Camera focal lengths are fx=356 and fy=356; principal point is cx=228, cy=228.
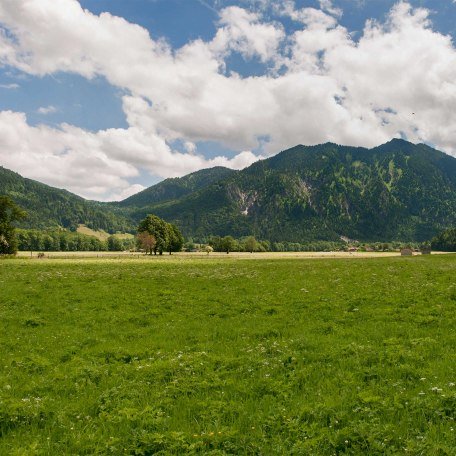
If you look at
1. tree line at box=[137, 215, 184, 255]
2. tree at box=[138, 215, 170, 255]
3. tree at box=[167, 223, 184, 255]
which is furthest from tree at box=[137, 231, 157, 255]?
tree at box=[167, 223, 184, 255]

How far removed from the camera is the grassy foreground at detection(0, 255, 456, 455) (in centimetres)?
866

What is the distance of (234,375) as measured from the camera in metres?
12.6

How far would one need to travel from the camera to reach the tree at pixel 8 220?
88.9 meters

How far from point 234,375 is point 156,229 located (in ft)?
406

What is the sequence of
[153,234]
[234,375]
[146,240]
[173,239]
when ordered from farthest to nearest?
[173,239] < [153,234] < [146,240] < [234,375]

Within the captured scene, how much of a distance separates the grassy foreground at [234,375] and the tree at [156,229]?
10701 centimetres

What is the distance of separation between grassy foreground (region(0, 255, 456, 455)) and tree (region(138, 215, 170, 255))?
351 feet

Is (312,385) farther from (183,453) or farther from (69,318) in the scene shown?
(69,318)

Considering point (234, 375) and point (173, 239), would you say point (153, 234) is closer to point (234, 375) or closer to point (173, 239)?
point (173, 239)

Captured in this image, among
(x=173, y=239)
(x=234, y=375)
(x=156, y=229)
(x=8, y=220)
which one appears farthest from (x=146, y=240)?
(x=234, y=375)

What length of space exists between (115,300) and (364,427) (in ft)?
69.4

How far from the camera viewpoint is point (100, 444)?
8.72 metres

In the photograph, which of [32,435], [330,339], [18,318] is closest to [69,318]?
[18,318]

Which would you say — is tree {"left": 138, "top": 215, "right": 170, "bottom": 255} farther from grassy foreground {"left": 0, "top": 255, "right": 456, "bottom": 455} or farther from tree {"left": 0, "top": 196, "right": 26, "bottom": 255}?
grassy foreground {"left": 0, "top": 255, "right": 456, "bottom": 455}
